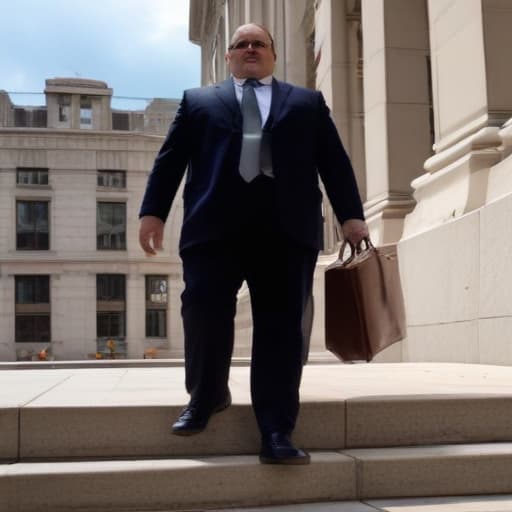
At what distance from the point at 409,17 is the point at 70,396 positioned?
8.73 m

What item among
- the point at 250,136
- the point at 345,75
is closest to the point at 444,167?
the point at 250,136

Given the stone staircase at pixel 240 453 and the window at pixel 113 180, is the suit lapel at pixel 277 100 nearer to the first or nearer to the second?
the stone staircase at pixel 240 453

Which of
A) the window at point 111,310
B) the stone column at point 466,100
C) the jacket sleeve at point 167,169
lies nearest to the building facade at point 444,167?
the stone column at point 466,100

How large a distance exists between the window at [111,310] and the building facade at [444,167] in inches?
1345

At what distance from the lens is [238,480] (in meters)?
3.42

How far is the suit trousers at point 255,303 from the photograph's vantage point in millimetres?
3541

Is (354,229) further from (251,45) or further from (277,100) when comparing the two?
(251,45)

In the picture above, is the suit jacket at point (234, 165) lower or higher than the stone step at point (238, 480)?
higher

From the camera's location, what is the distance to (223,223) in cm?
355

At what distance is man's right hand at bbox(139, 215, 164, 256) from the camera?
3.79m

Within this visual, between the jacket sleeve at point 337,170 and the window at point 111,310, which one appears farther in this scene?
the window at point 111,310

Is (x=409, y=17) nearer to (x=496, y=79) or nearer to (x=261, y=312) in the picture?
(x=496, y=79)

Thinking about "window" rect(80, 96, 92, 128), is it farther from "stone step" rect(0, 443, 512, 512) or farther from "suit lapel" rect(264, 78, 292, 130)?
"stone step" rect(0, 443, 512, 512)

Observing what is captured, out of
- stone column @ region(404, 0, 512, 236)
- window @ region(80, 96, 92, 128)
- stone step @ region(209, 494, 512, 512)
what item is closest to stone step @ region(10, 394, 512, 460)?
stone step @ region(209, 494, 512, 512)
